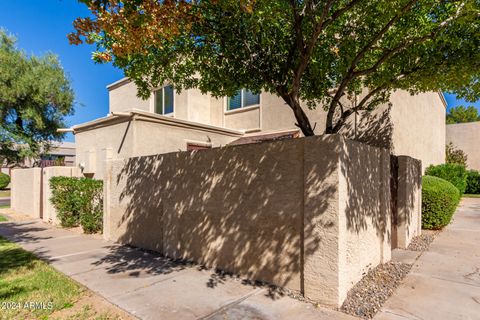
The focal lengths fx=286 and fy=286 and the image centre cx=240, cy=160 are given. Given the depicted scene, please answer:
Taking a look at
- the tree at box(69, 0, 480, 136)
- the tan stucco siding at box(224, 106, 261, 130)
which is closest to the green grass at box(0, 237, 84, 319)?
the tree at box(69, 0, 480, 136)

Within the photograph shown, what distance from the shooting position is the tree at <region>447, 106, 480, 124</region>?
164 ft

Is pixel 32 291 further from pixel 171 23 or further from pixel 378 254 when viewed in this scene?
pixel 378 254

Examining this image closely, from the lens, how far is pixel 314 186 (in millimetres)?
4512

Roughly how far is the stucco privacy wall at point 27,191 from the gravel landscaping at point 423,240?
1488 cm

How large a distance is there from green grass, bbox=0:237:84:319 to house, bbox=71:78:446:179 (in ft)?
16.4

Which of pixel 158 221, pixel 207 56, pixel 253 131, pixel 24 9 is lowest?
pixel 158 221

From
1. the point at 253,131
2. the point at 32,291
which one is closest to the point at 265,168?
the point at 32,291

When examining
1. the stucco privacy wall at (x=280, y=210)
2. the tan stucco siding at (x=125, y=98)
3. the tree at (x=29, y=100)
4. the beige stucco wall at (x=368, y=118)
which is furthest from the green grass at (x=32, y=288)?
the tree at (x=29, y=100)

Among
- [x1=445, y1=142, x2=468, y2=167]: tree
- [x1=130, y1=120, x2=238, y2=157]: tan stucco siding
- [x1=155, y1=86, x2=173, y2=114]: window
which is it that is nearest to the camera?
[x1=130, y1=120, x2=238, y2=157]: tan stucco siding

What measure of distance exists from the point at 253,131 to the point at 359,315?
10104mm

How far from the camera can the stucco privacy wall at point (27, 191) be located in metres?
13.3

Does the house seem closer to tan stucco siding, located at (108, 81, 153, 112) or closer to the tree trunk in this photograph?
tan stucco siding, located at (108, 81, 153, 112)

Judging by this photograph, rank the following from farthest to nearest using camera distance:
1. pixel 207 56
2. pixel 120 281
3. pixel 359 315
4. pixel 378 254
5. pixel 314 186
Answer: pixel 207 56 < pixel 378 254 < pixel 120 281 < pixel 314 186 < pixel 359 315

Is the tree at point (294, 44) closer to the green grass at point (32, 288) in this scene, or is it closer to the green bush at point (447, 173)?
the green grass at point (32, 288)
